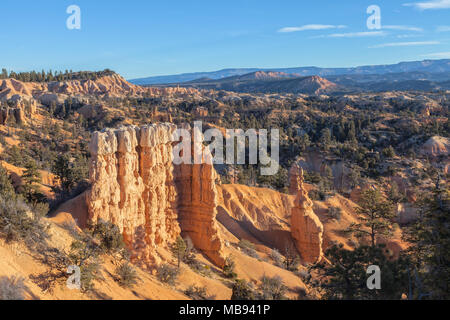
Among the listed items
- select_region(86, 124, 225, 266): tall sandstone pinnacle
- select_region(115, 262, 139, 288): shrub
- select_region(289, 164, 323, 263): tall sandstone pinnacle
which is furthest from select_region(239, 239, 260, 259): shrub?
select_region(115, 262, 139, 288): shrub

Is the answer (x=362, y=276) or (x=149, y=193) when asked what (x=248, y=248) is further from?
(x=362, y=276)

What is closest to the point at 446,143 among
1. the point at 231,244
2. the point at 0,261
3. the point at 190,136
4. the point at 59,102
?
the point at 231,244

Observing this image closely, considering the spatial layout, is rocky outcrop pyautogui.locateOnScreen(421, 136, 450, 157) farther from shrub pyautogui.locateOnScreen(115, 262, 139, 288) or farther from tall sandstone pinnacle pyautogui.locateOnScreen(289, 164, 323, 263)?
shrub pyautogui.locateOnScreen(115, 262, 139, 288)

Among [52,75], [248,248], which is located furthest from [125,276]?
[52,75]

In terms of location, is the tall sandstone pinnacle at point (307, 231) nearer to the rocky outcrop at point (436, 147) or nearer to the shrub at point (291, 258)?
the shrub at point (291, 258)

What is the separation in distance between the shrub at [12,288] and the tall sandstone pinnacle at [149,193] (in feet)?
17.5

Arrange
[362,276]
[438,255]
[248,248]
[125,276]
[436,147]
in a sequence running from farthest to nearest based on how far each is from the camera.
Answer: [436,147] → [248,248] → [125,276] → [362,276] → [438,255]

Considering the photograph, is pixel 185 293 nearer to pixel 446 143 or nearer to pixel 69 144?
pixel 69 144

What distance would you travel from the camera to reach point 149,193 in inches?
738

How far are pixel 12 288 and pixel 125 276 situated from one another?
4889 mm

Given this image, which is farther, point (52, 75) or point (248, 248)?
point (52, 75)

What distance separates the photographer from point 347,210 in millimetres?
35969

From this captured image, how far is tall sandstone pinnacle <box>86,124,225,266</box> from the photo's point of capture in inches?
641

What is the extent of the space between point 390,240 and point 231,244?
43.1 ft
